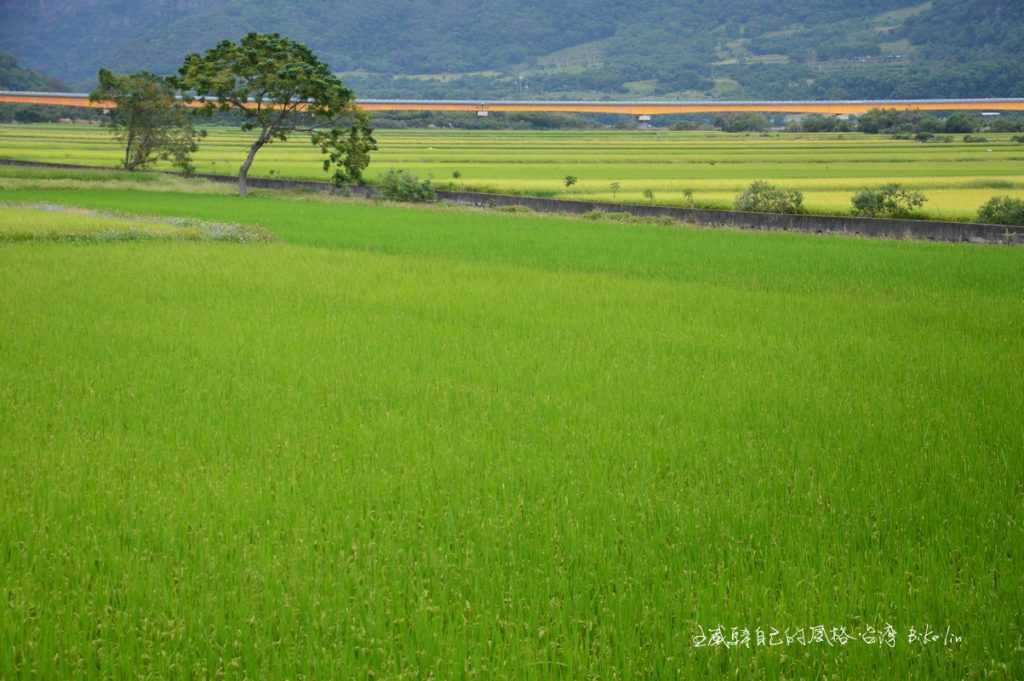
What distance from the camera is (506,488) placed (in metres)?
6.29

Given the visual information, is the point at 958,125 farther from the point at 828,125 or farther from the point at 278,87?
the point at 278,87

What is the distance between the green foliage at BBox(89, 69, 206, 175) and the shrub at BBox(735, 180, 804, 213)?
28.4 meters

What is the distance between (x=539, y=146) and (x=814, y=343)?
65.9 metres

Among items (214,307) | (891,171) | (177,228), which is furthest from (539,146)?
(214,307)

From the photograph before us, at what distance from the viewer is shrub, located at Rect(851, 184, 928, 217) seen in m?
30.8

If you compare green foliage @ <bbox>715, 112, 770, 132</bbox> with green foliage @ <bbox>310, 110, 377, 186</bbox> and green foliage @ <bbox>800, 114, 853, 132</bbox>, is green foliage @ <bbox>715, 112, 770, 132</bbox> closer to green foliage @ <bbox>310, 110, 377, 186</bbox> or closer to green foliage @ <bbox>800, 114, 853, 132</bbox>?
green foliage @ <bbox>800, 114, 853, 132</bbox>

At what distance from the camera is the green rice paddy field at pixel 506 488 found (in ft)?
14.2

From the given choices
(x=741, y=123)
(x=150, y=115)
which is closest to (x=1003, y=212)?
(x=150, y=115)

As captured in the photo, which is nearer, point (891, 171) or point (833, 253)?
point (833, 253)

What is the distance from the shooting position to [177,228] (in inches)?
1001

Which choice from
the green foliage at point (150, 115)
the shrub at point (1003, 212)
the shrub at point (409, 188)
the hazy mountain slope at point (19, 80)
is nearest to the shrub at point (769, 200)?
the shrub at point (1003, 212)

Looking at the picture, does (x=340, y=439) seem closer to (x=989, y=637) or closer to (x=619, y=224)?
(x=989, y=637)

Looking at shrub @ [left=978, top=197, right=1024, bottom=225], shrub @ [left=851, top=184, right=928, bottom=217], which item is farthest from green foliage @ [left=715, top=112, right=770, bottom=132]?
shrub @ [left=978, top=197, right=1024, bottom=225]

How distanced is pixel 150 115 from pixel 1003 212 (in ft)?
126
